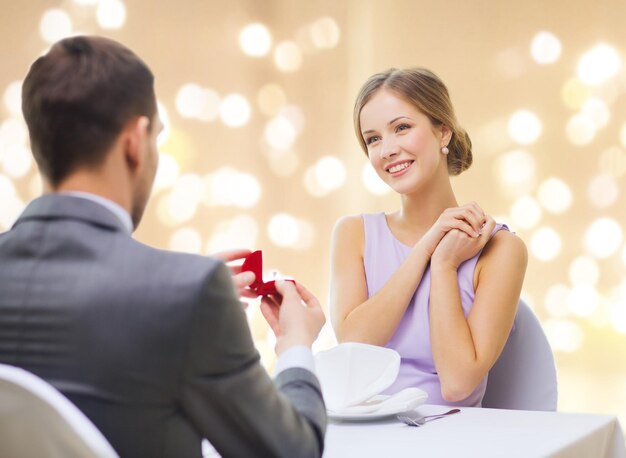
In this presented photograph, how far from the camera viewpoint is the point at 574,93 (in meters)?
3.00

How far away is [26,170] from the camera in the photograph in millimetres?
2520

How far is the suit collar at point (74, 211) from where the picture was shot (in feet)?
2.49

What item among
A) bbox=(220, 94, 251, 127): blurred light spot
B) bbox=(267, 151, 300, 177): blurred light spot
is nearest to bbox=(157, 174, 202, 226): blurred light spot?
bbox=(220, 94, 251, 127): blurred light spot

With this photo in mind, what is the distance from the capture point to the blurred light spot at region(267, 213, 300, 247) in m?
3.56

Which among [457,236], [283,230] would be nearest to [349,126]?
[283,230]

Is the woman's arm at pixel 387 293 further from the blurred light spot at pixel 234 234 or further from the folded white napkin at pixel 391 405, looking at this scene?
the blurred light spot at pixel 234 234

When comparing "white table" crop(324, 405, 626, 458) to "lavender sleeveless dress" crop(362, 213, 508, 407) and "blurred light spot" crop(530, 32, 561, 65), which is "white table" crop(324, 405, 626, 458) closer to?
"lavender sleeveless dress" crop(362, 213, 508, 407)

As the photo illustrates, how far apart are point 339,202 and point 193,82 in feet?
2.99

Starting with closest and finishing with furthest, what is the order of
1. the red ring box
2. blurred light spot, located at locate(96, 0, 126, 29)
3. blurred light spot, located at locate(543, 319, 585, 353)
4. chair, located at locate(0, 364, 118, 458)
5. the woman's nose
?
1. chair, located at locate(0, 364, 118, 458)
2. the red ring box
3. the woman's nose
4. blurred light spot, located at locate(96, 0, 126, 29)
5. blurred light spot, located at locate(543, 319, 585, 353)

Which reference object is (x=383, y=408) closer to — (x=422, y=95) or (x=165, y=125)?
(x=422, y=95)

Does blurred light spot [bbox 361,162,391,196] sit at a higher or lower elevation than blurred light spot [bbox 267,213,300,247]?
higher

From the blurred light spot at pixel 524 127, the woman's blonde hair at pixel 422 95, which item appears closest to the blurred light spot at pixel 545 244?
the blurred light spot at pixel 524 127

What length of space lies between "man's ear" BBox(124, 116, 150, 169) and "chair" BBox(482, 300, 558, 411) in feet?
3.74

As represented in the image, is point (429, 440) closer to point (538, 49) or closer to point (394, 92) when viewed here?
point (394, 92)
